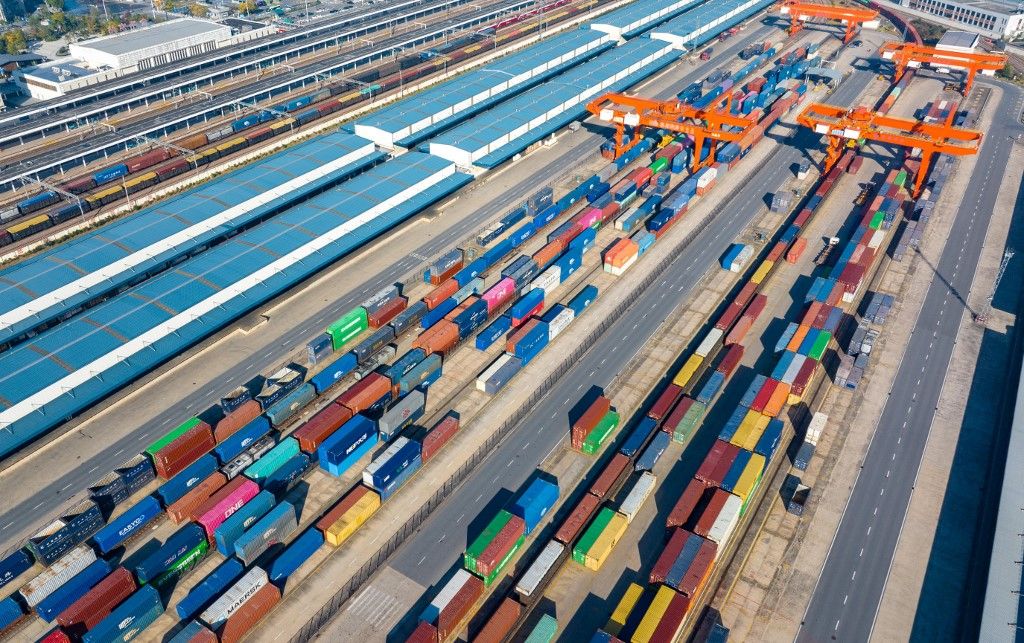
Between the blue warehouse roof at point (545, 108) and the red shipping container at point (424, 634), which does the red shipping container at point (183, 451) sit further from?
the blue warehouse roof at point (545, 108)

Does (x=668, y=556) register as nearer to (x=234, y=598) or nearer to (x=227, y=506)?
(x=234, y=598)

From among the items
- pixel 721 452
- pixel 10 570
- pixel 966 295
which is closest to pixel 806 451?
pixel 721 452

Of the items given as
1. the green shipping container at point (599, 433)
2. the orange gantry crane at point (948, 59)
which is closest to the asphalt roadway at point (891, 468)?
the green shipping container at point (599, 433)

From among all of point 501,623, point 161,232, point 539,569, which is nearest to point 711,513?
point 539,569

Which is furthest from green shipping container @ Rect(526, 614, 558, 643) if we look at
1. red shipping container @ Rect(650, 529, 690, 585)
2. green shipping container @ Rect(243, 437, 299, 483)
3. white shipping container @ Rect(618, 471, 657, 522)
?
green shipping container @ Rect(243, 437, 299, 483)

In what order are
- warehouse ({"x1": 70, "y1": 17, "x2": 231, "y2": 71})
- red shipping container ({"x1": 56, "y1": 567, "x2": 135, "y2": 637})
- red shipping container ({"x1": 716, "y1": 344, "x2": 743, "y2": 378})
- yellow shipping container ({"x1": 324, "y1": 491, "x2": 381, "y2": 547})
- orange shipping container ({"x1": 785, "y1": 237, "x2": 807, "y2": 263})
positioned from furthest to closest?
warehouse ({"x1": 70, "y1": 17, "x2": 231, "y2": 71}) < orange shipping container ({"x1": 785, "y1": 237, "x2": 807, "y2": 263}) < red shipping container ({"x1": 716, "y1": 344, "x2": 743, "y2": 378}) < yellow shipping container ({"x1": 324, "y1": 491, "x2": 381, "y2": 547}) < red shipping container ({"x1": 56, "y1": 567, "x2": 135, "y2": 637})

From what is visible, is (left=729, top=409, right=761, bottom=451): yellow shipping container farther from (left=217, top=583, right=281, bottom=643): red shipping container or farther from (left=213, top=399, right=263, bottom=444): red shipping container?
(left=213, top=399, right=263, bottom=444): red shipping container
